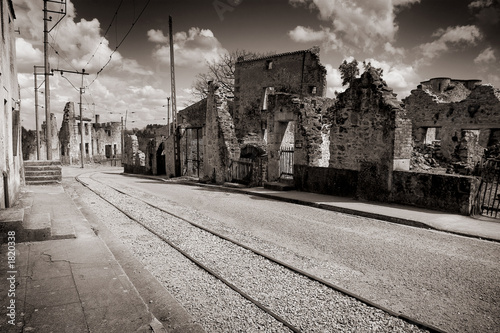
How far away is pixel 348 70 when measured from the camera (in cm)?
3428

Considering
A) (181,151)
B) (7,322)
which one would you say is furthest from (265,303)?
(181,151)

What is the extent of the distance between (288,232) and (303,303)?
316cm

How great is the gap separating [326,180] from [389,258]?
632cm

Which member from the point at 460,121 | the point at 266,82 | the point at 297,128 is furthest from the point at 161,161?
the point at 460,121

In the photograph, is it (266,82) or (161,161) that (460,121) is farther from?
(266,82)

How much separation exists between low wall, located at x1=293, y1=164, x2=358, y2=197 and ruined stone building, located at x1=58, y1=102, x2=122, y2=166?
35179mm

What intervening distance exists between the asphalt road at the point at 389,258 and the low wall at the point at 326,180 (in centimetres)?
215

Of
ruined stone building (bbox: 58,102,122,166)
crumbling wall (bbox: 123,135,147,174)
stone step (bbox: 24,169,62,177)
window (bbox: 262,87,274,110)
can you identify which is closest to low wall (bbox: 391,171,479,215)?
stone step (bbox: 24,169,62,177)

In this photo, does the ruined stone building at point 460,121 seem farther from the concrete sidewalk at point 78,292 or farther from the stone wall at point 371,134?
the concrete sidewalk at point 78,292

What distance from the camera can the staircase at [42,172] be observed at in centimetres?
1316

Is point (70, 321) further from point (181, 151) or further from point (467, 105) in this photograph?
point (467, 105)

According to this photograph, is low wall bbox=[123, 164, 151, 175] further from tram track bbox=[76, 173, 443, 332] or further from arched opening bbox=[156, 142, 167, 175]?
tram track bbox=[76, 173, 443, 332]

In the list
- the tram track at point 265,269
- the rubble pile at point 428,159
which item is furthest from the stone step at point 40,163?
the rubble pile at point 428,159

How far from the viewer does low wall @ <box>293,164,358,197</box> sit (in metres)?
10.8
